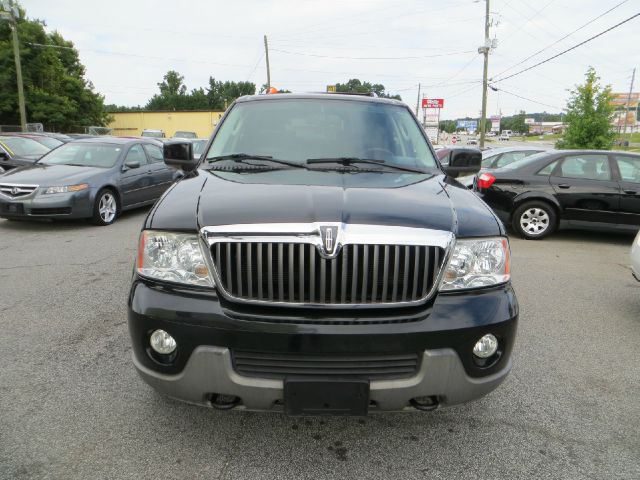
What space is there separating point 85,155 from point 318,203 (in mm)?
8361

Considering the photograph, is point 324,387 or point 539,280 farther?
point 539,280

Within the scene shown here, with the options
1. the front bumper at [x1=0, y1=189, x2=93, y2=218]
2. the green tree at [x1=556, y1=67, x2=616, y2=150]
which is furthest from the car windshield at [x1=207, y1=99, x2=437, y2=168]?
the green tree at [x1=556, y1=67, x2=616, y2=150]

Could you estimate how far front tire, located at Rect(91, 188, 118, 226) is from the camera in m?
8.38

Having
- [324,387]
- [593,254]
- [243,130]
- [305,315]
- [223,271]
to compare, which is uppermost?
[243,130]

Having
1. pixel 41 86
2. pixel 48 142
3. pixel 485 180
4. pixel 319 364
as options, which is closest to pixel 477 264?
pixel 319 364

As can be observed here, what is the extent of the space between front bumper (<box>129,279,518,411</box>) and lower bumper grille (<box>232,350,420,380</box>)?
0.08 ft

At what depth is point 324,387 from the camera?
2033 millimetres

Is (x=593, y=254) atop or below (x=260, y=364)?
below

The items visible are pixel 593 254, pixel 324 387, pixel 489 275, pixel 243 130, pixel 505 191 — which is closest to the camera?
pixel 324 387

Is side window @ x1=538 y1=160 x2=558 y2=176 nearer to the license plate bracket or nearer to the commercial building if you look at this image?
the license plate bracket

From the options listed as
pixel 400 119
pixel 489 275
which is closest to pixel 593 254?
pixel 400 119

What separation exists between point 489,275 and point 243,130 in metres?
2.02

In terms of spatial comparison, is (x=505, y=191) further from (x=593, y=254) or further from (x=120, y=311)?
(x=120, y=311)

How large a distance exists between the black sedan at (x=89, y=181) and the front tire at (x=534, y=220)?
22.7 feet
